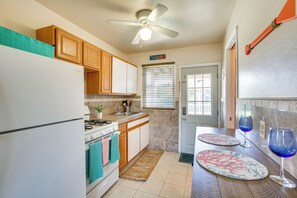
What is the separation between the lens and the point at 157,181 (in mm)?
2139

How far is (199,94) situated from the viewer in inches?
121

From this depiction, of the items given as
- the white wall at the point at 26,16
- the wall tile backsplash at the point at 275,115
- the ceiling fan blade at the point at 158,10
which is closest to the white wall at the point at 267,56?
the wall tile backsplash at the point at 275,115

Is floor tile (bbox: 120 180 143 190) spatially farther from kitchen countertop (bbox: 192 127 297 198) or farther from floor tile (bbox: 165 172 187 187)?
kitchen countertop (bbox: 192 127 297 198)

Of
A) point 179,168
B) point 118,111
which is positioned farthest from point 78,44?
A: point 179,168

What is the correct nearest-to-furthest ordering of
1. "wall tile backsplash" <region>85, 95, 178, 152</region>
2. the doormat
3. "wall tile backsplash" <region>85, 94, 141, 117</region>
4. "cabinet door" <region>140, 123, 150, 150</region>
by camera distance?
"wall tile backsplash" <region>85, 94, 141, 117</region>
the doormat
"cabinet door" <region>140, 123, 150, 150</region>
"wall tile backsplash" <region>85, 95, 178, 152</region>

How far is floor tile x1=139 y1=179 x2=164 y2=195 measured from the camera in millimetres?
1915

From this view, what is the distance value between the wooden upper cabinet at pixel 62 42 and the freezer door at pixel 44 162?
947 mm

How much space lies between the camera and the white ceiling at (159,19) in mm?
1698

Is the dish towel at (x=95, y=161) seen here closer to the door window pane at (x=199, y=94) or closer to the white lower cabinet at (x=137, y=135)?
the white lower cabinet at (x=137, y=135)

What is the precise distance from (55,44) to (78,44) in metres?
0.34

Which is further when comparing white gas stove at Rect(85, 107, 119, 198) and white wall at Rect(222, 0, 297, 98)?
white gas stove at Rect(85, 107, 119, 198)

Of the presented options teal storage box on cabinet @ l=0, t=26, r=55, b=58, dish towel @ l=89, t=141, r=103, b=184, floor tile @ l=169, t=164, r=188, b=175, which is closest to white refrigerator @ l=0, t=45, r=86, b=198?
dish towel @ l=89, t=141, r=103, b=184

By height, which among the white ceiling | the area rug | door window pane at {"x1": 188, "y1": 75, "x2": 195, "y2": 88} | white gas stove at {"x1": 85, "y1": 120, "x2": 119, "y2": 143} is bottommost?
the area rug

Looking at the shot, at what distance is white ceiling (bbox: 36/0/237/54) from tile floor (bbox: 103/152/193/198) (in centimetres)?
248
